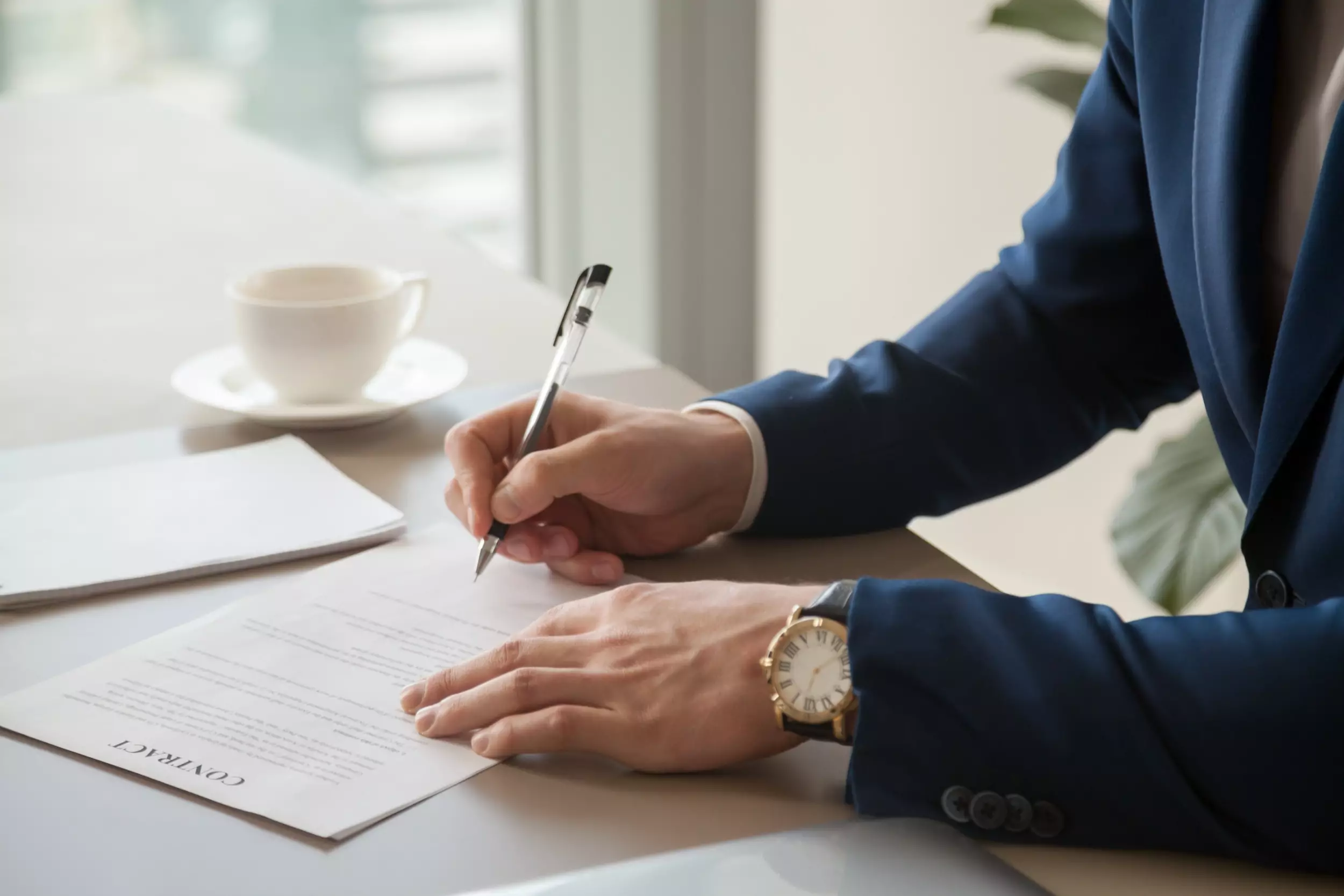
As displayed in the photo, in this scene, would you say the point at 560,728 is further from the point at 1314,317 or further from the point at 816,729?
the point at 1314,317

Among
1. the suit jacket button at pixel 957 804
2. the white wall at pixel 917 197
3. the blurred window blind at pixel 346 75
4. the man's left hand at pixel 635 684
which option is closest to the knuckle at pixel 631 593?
the man's left hand at pixel 635 684

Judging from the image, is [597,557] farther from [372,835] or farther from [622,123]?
[622,123]

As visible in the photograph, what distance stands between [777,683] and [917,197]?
213 cm

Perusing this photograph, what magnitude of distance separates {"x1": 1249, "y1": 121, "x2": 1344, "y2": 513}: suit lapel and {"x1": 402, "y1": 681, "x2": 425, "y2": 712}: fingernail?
19.6 inches

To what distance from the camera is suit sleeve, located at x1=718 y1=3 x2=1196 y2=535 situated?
0.99 metres

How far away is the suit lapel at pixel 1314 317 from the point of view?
0.76 m

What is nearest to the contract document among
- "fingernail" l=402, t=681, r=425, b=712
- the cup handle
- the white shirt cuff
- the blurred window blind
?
"fingernail" l=402, t=681, r=425, b=712

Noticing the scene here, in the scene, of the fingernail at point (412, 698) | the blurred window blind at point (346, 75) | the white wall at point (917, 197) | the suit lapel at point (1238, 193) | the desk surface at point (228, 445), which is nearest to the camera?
the desk surface at point (228, 445)

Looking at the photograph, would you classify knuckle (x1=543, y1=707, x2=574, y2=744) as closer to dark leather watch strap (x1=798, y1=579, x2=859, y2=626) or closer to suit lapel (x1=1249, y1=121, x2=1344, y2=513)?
dark leather watch strap (x1=798, y1=579, x2=859, y2=626)

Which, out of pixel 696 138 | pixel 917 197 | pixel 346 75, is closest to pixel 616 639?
pixel 917 197

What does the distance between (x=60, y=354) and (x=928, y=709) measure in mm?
969

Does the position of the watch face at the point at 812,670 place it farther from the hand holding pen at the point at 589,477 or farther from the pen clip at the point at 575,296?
the pen clip at the point at 575,296

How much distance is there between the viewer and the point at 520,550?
0.92 metres

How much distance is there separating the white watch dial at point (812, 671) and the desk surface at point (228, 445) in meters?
0.04
